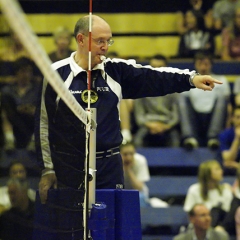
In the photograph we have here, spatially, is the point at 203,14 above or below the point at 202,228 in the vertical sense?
above

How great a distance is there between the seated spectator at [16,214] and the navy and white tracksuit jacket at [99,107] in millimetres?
758

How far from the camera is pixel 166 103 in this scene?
10.1m

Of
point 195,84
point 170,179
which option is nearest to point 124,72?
point 195,84

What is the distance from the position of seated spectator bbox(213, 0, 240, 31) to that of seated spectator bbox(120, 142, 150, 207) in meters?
3.29

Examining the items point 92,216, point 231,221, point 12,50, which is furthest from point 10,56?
point 231,221

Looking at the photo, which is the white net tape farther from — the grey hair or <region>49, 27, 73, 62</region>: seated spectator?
<region>49, 27, 73, 62</region>: seated spectator

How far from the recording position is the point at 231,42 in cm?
1158

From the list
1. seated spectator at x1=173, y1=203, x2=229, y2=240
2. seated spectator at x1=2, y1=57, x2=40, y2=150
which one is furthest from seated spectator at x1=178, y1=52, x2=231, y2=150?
seated spectator at x1=2, y1=57, x2=40, y2=150

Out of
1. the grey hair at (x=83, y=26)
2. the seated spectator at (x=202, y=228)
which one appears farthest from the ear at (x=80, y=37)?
the seated spectator at (x=202, y=228)

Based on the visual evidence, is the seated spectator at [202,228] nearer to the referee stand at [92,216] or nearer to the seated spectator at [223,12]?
the referee stand at [92,216]

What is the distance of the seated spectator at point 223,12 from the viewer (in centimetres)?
1176

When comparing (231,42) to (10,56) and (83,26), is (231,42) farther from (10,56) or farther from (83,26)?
(10,56)

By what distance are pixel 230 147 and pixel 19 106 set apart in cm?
643

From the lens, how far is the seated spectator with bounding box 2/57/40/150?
3.46 metres
